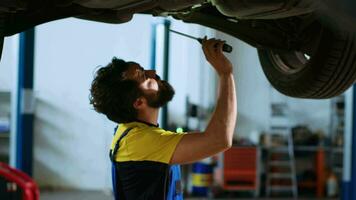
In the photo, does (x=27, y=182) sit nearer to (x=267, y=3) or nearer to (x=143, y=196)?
(x=143, y=196)

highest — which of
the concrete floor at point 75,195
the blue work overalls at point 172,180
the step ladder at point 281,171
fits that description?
the blue work overalls at point 172,180

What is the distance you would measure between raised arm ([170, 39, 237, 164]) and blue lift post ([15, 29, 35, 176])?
8.64ft

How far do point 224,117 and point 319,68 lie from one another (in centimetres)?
51

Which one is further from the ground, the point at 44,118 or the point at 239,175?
the point at 44,118

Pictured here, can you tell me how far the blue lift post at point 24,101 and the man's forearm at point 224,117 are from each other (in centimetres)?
268

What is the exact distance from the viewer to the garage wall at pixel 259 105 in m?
6.82

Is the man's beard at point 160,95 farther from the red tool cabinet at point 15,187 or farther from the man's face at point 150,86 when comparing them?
the red tool cabinet at point 15,187

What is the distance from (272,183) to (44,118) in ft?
8.74

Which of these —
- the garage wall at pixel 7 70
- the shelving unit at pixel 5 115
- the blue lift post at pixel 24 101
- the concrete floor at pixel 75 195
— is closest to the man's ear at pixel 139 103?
the blue lift post at pixel 24 101

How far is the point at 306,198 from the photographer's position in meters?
6.34

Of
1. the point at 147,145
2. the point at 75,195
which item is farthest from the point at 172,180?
the point at 75,195

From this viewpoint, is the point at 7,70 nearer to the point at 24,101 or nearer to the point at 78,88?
the point at 78,88

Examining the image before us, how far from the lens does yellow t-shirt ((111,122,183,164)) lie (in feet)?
5.27

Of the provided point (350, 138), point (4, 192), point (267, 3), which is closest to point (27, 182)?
point (4, 192)
